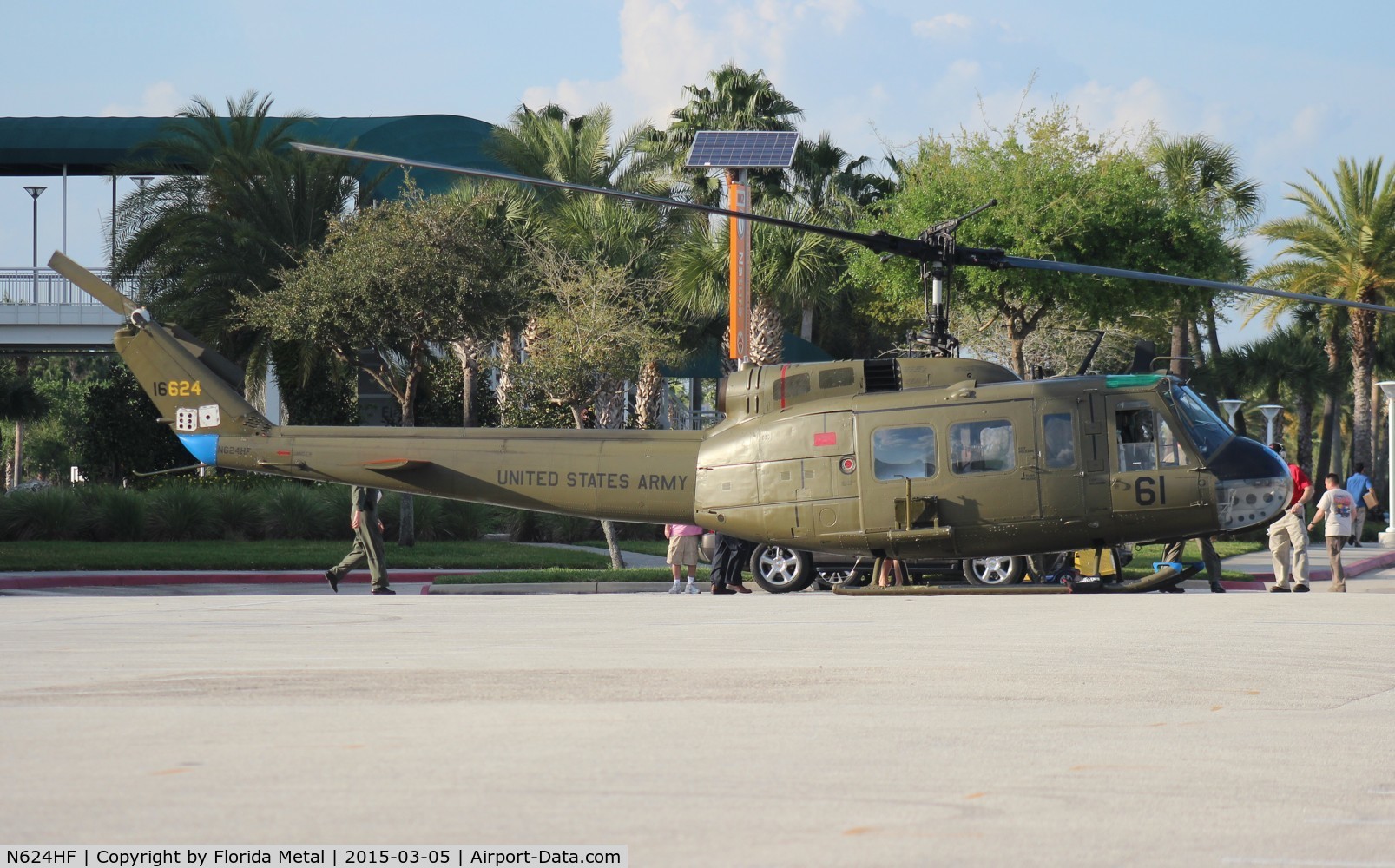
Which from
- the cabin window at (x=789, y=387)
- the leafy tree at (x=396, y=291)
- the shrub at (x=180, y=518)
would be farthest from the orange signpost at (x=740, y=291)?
the shrub at (x=180, y=518)

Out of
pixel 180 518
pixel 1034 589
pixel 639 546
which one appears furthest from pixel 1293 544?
pixel 180 518

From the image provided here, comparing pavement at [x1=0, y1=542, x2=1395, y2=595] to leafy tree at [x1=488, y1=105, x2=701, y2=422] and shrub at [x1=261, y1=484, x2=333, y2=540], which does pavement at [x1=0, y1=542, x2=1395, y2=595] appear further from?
leafy tree at [x1=488, y1=105, x2=701, y2=422]

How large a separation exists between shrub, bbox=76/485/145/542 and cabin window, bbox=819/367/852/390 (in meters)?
17.1

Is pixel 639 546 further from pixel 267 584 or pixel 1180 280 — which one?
pixel 1180 280

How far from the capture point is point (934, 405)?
14578 mm

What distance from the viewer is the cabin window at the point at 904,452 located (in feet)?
47.7

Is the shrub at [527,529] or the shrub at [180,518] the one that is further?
the shrub at [527,529]

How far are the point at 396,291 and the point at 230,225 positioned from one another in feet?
25.4

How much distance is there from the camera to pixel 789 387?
1537cm

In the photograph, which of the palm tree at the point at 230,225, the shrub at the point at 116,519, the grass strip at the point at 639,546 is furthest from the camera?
the palm tree at the point at 230,225

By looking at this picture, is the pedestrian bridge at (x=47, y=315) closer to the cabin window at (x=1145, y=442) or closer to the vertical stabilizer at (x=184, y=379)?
the vertical stabilizer at (x=184, y=379)

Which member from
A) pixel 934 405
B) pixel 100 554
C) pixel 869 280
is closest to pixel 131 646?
pixel 934 405

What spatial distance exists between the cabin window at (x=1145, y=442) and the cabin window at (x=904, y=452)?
6.14 feet

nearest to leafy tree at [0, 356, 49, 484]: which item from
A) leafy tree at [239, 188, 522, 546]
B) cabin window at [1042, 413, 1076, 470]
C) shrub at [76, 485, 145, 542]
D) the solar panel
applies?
shrub at [76, 485, 145, 542]
